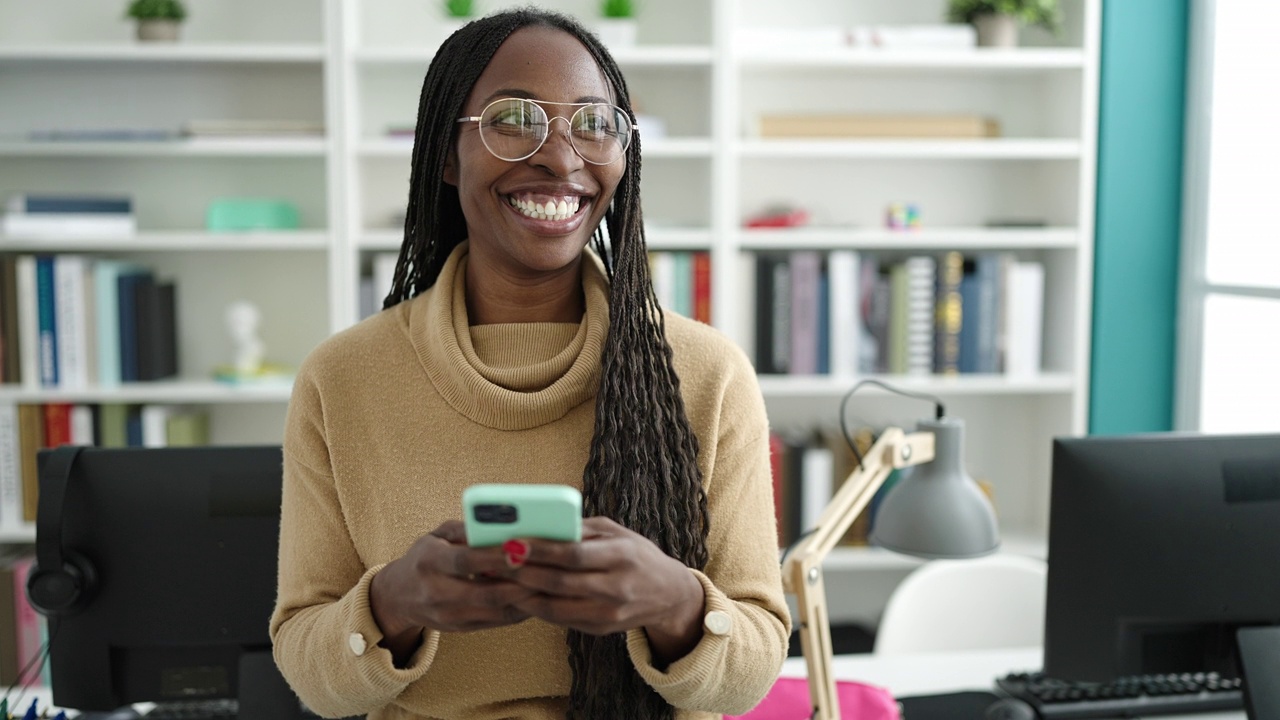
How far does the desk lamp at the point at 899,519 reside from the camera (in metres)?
1.28

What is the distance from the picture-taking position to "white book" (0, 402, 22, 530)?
2.65 m

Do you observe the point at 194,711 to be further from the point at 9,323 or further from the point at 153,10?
the point at 153,10

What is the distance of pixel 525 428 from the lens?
1184 mm

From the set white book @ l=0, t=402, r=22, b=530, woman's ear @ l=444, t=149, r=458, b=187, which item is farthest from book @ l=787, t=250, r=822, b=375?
white book @ l=0, t=402, r=22, b=530

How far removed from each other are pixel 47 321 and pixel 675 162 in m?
1.64

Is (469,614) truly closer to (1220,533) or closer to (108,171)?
(1220,533)

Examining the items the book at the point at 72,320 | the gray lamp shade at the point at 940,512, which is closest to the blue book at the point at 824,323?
the gray lamp shade at the point at 940,512

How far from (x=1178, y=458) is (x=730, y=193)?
1.52 meters

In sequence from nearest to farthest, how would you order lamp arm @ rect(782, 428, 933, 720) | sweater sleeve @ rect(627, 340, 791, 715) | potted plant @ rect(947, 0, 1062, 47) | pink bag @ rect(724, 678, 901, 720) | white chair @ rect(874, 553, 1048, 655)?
sweater sleeve @ rect(627, 340, 791, 715)
lamp arm @ rect(782, 428, 933, 720)
pink bag @ rect(724, 678, 901, 720)
white chair @ rect(874, 553, 1048, 655)
potted plant @ rect(947, 0, 1062, 47)

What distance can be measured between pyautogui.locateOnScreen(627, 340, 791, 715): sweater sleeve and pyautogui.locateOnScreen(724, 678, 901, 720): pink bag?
356 mm

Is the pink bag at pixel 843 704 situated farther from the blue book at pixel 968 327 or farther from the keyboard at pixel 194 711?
the blue book at pixel 968 327

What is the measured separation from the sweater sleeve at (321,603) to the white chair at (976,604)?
1.31 metres

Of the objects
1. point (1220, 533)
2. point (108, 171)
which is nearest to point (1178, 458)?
point (1220, 533)

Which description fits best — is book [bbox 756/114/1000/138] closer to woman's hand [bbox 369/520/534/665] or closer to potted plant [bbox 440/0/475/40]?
potted plant [bbox 440/0/475/40]
